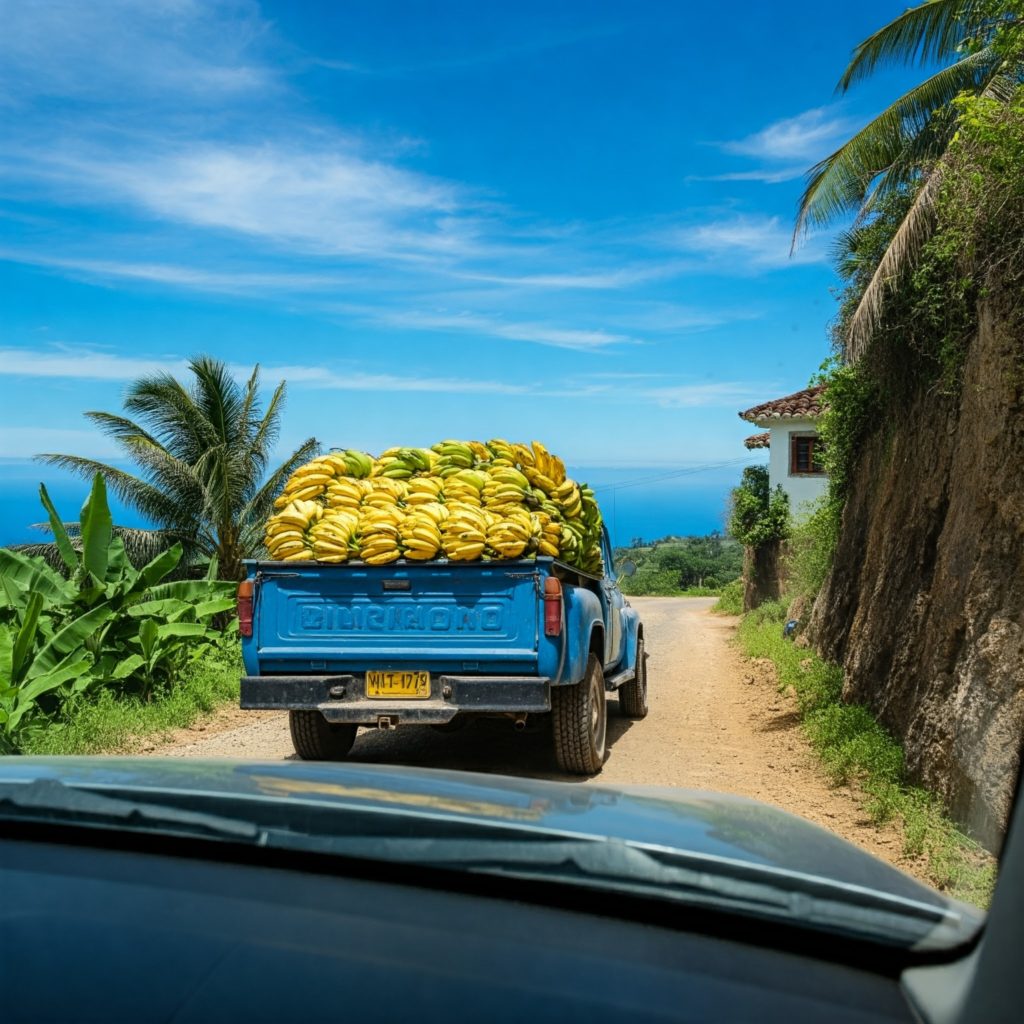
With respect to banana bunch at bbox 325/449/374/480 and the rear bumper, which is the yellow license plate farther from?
banana bunch at bbox 325/449/374/480

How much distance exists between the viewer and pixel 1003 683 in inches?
229

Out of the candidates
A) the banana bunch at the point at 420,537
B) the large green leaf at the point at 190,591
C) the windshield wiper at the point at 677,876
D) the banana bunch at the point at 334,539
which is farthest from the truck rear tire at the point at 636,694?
the windshield wiper at the point at 677,876

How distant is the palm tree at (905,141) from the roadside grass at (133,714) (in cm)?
741

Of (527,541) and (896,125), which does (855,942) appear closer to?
(527,541)

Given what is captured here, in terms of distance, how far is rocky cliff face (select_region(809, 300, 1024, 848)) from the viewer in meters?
5.87

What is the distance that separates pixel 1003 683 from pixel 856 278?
8.01 m

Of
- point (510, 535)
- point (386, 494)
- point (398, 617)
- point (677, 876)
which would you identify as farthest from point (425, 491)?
point (677, 876)

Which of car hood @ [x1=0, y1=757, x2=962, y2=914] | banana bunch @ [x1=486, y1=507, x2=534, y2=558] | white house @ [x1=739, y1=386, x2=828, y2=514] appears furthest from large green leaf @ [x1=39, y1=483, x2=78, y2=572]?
white house @ [x1=739, y1=386, x2=828, y2=514]

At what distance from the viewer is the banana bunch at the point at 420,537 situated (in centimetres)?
755

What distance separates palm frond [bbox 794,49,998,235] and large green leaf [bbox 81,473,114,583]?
383 inches

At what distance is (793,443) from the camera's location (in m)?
31.2

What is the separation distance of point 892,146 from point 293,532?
34.7 ft

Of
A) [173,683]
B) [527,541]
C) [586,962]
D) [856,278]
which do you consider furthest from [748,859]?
[856,278]

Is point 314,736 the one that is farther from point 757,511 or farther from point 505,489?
point 757,511
